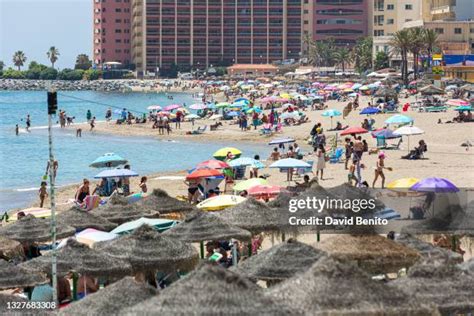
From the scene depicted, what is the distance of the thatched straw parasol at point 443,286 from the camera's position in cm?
1270

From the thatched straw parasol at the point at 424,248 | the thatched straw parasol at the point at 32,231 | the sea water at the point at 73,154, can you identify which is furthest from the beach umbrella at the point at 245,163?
the thatched straw parasol at the point at 424,248

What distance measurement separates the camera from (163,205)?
75.4 feet

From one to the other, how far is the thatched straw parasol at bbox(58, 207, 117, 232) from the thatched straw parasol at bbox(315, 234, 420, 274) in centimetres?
705

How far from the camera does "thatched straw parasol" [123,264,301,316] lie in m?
9.55

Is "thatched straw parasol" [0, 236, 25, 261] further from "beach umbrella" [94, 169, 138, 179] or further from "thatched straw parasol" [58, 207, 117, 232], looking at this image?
"beach umbrella" [94, 169, 138, 179]

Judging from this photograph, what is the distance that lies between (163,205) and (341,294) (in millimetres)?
12504

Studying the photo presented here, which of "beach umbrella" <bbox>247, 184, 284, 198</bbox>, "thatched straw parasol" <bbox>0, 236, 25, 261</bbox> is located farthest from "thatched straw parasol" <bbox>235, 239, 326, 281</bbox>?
"beach umbrella" <bbox>247, 184, 284, 198</bbox>

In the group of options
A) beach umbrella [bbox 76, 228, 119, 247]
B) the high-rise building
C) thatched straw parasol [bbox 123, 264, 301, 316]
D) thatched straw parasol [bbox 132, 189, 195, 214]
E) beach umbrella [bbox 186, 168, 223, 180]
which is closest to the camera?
thatched straw parasol [bbox 123, 264, 301, 316]

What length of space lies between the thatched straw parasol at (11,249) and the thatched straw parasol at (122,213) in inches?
107

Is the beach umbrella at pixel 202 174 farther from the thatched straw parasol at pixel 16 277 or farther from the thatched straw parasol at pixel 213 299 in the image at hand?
the thatched straw parasol at pixel 213 299

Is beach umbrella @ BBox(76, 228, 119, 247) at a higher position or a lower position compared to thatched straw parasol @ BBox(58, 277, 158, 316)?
lower

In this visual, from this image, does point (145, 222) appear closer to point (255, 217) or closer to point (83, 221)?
point (83, 221)

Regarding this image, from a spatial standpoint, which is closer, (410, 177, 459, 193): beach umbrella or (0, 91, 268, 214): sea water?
(410, 177, 459, 193): beach umbrella

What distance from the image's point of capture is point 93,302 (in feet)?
39.1
